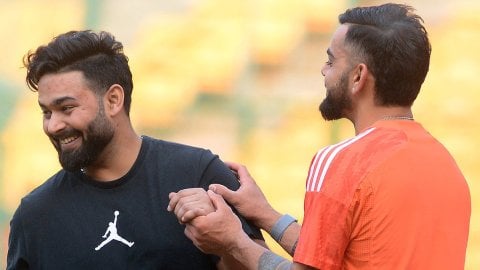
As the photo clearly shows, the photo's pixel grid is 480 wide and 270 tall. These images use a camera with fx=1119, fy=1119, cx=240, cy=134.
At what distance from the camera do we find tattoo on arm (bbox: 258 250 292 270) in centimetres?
278

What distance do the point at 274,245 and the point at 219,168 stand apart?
2.47 m

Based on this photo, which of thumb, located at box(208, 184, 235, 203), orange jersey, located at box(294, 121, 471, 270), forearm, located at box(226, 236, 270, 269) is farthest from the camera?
thumb, located at box(208, 184, 235, 203)

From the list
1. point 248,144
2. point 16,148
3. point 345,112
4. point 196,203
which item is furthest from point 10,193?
point 345,112

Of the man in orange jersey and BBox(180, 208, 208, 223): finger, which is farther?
BBox(180, 208, 208, 223): finger

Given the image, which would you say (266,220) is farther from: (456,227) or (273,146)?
(273,146)

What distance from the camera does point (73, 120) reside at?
3.24 metres

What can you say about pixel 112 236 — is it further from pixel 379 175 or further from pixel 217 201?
pixel 379 175

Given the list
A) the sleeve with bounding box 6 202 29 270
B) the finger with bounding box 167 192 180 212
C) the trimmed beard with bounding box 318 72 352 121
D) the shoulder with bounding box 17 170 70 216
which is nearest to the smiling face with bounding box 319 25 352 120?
the trimmed beard with bounding box 318 72 352 121

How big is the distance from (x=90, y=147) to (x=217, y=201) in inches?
17.5

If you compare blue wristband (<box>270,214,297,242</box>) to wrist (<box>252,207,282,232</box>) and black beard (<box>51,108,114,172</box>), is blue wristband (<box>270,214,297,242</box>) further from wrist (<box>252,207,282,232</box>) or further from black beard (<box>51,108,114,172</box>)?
black beard (<box>51,108,114,172</box>)

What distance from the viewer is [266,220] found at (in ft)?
10.7

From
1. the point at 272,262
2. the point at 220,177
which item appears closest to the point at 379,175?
the point at 272,262

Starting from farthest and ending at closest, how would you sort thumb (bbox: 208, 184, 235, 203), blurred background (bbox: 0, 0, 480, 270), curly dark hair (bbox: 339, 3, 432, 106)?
blurred background (bbox: 0, 0, 480, 270)
thumb (bbox: 208, 184, 235, 203)
curly dark hair (bbox: 339, 3, 432, 106)

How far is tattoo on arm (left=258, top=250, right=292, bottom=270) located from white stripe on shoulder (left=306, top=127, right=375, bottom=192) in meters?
0.23
